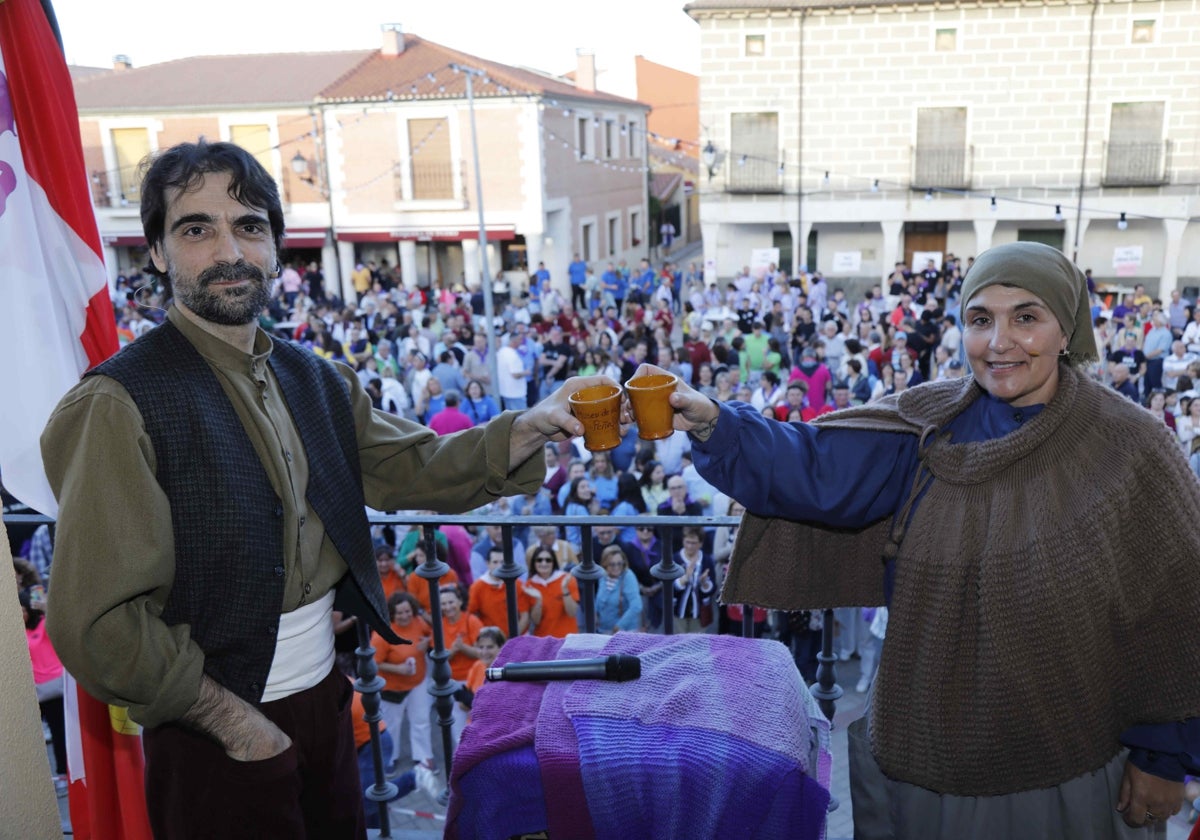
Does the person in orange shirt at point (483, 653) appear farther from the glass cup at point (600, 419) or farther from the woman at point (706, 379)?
the woman at point (706, 379)

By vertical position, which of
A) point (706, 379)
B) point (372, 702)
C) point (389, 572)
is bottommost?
point (389, 572)

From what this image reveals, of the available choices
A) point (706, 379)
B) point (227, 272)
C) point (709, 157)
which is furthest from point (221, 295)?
point (709, 157)

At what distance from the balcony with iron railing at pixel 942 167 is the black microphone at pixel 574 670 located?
2239 centimetres

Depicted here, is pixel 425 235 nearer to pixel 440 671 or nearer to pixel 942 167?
pixel 942 167

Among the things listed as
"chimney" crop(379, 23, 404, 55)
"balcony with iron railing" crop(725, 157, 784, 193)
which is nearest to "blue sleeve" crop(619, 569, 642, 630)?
"balcony with iron railing" crop(725, 157, 784, 193)

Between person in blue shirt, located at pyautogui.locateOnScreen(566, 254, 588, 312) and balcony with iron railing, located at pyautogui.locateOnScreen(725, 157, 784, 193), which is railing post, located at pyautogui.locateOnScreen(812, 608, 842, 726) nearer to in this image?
person in blue shirt, located at pyautogui.locateOnScreen(566, 254, 588, 312)

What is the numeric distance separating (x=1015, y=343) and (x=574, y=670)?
1025mm

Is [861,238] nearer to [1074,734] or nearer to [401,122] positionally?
[401,122]

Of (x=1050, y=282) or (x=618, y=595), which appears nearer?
(x=1050, y=282)

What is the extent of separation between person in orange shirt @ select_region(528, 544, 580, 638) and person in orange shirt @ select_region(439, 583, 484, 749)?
0.34 m

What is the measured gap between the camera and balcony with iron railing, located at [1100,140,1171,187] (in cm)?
2138

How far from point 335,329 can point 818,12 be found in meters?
13.7

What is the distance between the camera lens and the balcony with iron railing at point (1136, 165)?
842 inches

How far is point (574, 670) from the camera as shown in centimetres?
173
